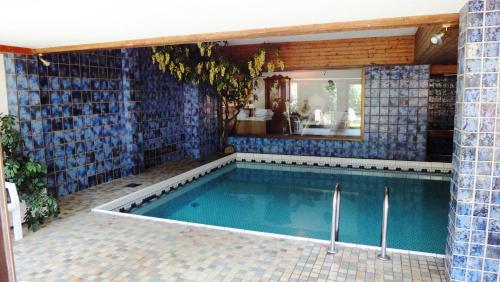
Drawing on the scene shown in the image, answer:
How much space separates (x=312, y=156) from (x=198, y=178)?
3.18 m

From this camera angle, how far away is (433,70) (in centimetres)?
865

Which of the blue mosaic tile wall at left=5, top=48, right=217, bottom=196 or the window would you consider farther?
the window

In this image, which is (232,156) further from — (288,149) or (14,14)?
(14,14)

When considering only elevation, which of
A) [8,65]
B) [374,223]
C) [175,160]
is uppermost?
[8,65]

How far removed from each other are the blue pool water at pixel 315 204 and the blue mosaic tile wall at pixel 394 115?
72 cm

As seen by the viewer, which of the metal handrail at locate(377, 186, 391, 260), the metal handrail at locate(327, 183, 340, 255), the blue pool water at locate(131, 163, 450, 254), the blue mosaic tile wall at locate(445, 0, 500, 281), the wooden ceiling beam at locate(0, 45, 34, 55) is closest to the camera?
the blue mosaic tile wall at locate(445, 0, 500, 281)

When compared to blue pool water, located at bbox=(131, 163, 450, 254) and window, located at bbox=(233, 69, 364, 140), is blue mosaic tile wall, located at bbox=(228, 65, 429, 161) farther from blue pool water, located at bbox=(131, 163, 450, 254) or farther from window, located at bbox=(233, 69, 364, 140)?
window, located at bbox=(233, 69, 364, 140)

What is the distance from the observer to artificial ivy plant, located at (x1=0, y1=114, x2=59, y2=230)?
4.36m

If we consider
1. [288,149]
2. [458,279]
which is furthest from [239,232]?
[288,149]

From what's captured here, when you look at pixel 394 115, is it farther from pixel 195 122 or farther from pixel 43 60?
pixel 43 60

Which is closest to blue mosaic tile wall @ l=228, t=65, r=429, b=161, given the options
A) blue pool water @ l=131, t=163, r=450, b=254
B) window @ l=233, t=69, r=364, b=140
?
blue pool water @ l=131, t=163, r=450, b=254

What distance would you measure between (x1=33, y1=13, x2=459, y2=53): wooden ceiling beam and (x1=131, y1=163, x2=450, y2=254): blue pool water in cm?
276

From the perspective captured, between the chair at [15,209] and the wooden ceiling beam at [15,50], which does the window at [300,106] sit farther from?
the chair at [15,209]

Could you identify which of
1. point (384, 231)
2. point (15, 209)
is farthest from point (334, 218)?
point (15, 209)
